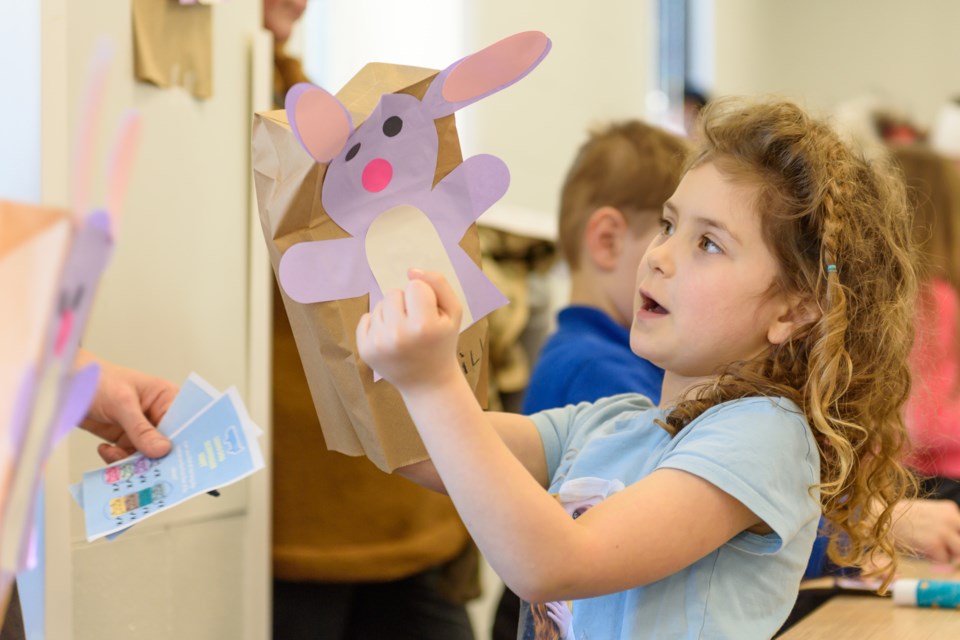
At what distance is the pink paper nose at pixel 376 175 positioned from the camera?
0.78 meters

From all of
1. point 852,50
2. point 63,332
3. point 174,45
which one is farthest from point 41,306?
point 852,50

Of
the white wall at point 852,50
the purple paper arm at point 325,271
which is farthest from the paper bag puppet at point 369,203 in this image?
the white wall at point 852,50

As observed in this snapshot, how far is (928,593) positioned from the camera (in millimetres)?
1139

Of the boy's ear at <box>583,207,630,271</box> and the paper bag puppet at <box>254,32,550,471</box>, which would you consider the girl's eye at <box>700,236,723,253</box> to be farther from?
the boy's ear at <box>583,207,630,271</box>

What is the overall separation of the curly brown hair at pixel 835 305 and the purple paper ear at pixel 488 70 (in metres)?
0.25

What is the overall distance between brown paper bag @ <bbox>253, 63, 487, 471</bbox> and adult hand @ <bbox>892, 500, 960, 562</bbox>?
61cm

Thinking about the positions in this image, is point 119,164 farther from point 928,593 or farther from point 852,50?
point 852,50

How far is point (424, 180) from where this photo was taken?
816mm

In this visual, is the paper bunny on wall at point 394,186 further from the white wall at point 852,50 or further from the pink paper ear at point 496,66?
the white wall at point 852,50

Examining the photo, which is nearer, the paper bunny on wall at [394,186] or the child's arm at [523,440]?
the paper bunny on wall at [394,186]

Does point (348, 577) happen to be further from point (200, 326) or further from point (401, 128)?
point (401, 128)

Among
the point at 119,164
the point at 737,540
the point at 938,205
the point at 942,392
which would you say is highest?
the point at 119,164

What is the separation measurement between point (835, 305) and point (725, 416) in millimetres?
→ 142

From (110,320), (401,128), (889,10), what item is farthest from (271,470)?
(889,10)
